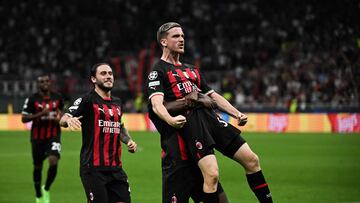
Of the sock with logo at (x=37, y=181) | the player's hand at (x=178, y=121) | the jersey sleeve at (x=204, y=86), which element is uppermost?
→ the jersey sleeve at (x=204, y=86)

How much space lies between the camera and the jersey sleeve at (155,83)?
7770 mm

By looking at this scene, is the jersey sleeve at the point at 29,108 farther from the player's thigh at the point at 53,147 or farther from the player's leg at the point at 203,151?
the player's leg at the point at 203,151

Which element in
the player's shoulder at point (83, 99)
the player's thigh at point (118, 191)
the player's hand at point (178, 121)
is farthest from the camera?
the player's shoulder at point (83, 99)

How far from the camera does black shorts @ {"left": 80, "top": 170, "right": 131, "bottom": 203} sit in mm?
8102

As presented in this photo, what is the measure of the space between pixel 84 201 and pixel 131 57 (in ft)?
89.4

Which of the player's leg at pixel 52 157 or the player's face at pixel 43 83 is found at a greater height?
the player's face at pixel 43 83

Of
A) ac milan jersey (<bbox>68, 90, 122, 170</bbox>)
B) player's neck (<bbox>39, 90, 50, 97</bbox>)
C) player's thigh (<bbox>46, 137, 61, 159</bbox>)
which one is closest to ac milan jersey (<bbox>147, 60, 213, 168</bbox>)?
ac milan jersey (<bbox>68, 90, 122, 170</bbox>)

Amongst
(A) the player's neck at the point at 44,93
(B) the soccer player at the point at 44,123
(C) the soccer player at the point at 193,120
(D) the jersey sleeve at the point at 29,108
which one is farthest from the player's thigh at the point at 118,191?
(A) the player's neck at the point at 44,93

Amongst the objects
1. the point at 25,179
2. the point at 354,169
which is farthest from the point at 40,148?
the point at 354,169

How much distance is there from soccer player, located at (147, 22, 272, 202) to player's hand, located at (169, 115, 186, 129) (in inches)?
3.6

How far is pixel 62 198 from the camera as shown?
43.7ft

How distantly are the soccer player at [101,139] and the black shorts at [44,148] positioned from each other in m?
4.81

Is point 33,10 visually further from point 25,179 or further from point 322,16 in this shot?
point 25,179

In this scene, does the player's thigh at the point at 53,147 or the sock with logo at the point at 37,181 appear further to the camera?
the player's thigh at the point at 53,147
